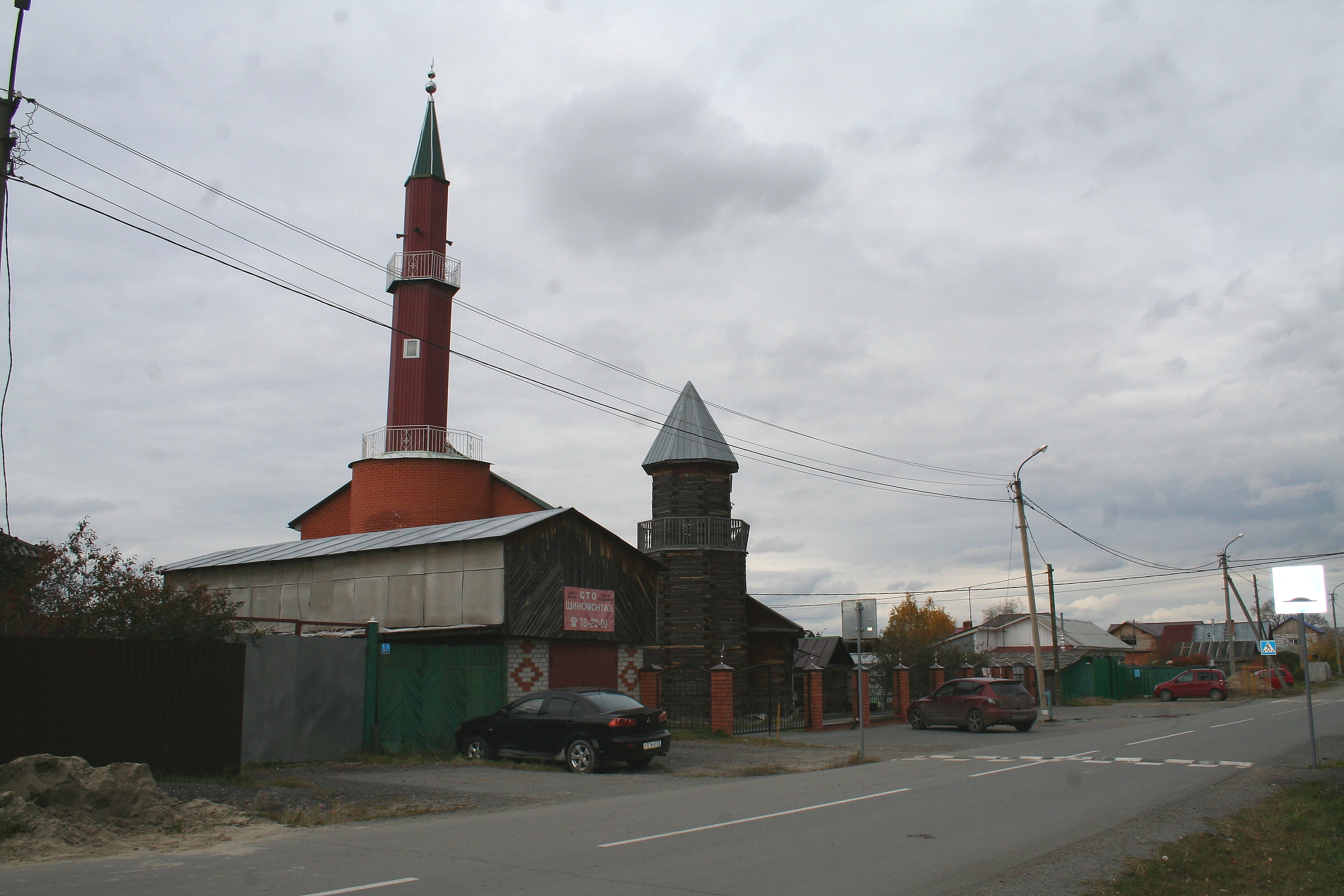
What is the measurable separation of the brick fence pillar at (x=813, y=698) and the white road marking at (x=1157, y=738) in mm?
8108

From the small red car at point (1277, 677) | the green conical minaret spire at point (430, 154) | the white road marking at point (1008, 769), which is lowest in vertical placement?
Answer: the small red car at point (1277, 677)

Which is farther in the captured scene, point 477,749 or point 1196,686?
point 1196,686

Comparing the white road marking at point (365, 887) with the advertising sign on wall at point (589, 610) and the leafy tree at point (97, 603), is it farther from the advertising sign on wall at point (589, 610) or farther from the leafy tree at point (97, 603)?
the advertising sign on wall at point (589, 610)

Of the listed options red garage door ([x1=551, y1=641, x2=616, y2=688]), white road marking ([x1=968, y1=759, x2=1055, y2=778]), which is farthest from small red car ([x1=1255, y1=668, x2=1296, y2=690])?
red garage door ([x1=551, y1=641, x2=616, y2=688])

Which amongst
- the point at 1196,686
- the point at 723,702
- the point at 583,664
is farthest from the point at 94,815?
the point at 1196,686

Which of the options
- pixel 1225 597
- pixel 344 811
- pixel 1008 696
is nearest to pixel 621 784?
pixel 344 811

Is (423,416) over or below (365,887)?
over

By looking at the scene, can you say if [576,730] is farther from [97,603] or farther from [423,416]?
[423,416]

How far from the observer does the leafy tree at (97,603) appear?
1392 cm

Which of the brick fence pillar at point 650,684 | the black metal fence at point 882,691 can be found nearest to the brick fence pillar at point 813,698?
the brick fence pillar at point 650,684

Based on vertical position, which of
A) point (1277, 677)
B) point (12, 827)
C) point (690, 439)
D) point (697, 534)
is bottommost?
point (1277, 677)

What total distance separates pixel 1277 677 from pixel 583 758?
53.4 m

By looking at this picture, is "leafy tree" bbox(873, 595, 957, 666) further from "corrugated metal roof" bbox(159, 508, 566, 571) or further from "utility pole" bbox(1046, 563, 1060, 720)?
"corrugated metal roof" bbox(159, 508, 566, 571)

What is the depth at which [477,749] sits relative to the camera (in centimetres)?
1827
